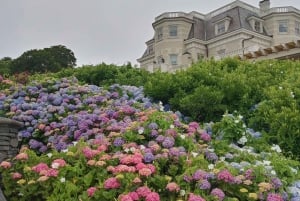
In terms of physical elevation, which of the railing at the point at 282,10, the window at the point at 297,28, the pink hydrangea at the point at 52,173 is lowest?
the pink hydrangea at the point at 52,173

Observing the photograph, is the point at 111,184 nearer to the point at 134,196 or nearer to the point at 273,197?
the point at 134,196

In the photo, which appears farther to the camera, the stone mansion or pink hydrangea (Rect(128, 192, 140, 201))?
the stone mansion

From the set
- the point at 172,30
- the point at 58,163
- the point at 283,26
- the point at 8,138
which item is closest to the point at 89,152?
the point at 58,163

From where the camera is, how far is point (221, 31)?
117 ft

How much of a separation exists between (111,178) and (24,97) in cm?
417

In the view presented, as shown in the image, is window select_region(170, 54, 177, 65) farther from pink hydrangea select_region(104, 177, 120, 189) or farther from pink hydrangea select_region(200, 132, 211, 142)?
pink hydrangea select_region(104, 177, 120, 189)

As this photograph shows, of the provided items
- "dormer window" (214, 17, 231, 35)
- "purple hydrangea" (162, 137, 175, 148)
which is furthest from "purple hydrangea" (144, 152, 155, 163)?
"dormer window" (214, 17, 231, 35)

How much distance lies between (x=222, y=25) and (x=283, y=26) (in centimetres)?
447

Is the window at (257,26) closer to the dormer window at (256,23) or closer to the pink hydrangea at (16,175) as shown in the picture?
the dormer window at (256,23)

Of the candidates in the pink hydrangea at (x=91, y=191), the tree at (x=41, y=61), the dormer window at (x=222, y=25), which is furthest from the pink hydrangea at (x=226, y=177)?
the tree at (x=41, y=61)

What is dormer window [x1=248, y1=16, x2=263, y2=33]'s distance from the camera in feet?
116

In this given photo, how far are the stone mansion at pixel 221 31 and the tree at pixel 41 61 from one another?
7.17 metres

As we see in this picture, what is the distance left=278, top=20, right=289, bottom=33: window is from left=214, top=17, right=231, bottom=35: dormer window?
379 cm

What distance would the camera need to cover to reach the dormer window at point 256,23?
3544cm
